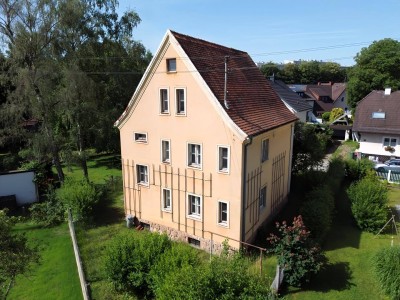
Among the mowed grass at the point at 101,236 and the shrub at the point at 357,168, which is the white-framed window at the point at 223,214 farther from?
the shrub at the point at 357,168

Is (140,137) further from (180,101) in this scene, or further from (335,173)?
(335,173)

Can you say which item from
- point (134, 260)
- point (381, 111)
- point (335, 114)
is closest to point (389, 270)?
point (134, 260)

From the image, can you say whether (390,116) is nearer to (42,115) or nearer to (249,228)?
(249,228)

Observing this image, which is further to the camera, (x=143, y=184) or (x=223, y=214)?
(x=143, y=184)

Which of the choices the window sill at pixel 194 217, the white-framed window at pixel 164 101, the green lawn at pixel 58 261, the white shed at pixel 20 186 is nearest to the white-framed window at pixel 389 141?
the window sill at pixel 194 217

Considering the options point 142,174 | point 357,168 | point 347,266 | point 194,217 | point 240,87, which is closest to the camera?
point 347,266

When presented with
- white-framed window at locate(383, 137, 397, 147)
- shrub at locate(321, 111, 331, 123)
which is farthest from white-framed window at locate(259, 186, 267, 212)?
shrub at locate(321, 111, 331, 123)
